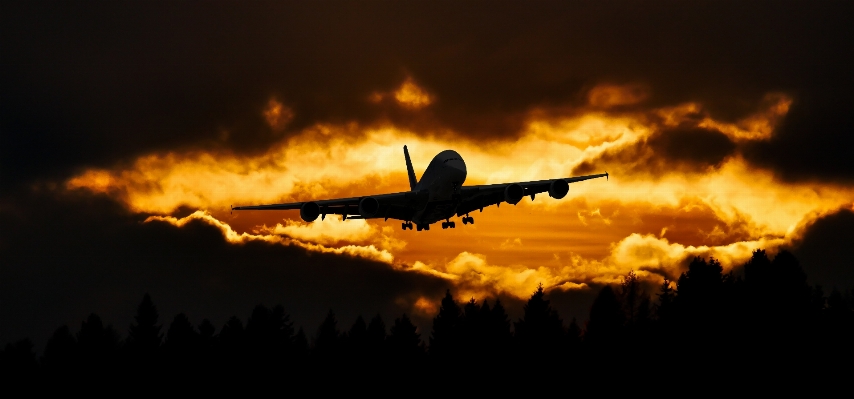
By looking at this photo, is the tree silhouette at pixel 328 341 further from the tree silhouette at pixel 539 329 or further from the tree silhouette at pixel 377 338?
the tree silhouette at pixel 539 329

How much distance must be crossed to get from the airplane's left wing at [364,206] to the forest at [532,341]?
58.5 ft

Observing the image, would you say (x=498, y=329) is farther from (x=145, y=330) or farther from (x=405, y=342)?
(x=145, y=330)

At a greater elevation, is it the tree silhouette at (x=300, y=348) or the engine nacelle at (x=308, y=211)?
the engine nacelle at (x=308, y=211)

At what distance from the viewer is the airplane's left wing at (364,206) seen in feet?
304

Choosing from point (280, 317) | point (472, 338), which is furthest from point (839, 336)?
point (280, 317)

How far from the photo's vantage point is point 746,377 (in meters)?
98.2

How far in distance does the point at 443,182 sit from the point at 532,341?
25671 millimetres

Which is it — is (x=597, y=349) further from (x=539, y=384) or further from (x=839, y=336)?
(x=839, y=336)

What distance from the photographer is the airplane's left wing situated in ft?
304

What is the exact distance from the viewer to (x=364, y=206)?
92.6 metres

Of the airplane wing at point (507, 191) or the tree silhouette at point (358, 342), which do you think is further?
the tree silhouette at point (358, 342)

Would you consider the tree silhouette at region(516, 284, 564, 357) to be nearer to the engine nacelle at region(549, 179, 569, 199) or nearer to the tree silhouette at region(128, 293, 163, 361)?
the engine nacelle at region(549, 179, 569, 199)

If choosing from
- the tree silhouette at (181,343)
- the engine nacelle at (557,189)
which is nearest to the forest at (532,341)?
the tree silhouette at (181,343)

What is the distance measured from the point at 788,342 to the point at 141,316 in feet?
233
